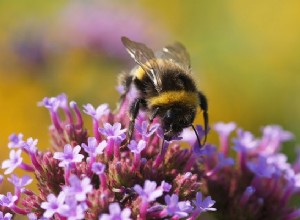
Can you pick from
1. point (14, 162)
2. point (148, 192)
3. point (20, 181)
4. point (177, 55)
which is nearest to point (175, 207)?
point (148, 192)

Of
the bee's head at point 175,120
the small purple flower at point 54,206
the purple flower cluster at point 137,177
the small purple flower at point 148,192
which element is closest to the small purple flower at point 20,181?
the purple flower cluster at point 137,177

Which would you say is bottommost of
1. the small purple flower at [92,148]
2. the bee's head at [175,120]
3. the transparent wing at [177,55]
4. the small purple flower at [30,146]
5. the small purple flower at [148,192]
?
the small purple flower at [148,192]

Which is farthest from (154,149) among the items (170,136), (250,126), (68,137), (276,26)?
(276,26)

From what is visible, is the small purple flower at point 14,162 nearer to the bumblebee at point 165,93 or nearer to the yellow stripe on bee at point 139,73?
the bumblebee at point 165,93

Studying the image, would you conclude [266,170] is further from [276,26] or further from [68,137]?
[276,26]

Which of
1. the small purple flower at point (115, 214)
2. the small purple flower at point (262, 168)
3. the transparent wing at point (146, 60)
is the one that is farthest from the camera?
the small purple flower at point (262, 168)

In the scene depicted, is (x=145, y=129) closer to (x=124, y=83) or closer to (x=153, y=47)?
(x=124, y=83)

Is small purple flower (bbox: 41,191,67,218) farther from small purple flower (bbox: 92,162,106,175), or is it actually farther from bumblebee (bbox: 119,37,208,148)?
bumblebee (bbox: 119,37,208,148)
